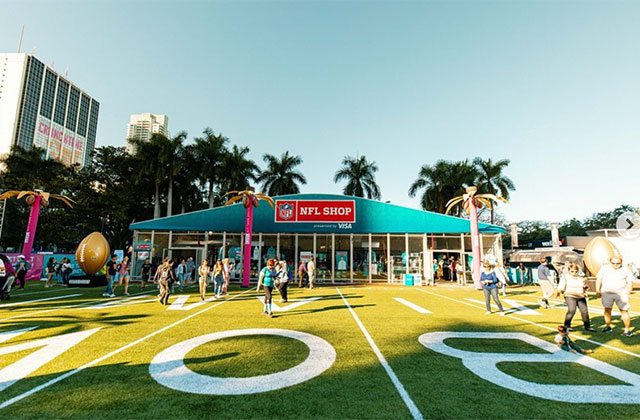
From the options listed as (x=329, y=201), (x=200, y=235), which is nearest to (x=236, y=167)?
(x=200, y=235)

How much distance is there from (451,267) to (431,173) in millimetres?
22689

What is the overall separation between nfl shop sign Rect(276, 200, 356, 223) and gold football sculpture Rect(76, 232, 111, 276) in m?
12.4

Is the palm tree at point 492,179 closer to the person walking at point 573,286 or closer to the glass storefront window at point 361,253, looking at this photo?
the glass storefront window at point 361,253

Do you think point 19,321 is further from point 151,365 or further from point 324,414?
point 324,414

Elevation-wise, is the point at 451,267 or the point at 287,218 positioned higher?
the point at 287,218

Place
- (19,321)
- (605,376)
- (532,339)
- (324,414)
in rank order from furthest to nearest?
(19,321) < (532,339) < (605,376) < (324,414)

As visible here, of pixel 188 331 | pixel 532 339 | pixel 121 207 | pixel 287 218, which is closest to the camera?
pixel 532 339

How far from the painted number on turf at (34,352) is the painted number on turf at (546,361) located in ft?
24.3

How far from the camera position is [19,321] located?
927cm

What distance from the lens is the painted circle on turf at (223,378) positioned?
4578mm

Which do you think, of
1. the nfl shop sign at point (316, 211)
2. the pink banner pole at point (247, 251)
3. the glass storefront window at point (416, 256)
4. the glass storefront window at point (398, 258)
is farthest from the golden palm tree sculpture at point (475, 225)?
the pink banner pole at point (247, 251)

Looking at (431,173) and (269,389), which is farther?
(431,173)

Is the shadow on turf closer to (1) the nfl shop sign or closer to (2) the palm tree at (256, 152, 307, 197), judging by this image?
(1) the nfl shop sign

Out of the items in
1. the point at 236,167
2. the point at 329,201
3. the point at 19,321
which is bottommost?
the point at 19,321
